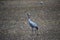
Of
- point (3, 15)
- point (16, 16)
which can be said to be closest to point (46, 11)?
point (16, 16)

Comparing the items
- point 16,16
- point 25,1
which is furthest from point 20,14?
point 25,1

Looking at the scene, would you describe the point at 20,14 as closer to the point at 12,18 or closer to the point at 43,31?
the point at 12,18

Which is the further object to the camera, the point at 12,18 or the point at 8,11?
the point at 8,11

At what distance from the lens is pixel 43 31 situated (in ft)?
14.7

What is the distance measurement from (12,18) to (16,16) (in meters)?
0.17

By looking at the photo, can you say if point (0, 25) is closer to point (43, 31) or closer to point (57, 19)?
point (43, 31)

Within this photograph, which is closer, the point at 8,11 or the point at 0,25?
the point at 0,25

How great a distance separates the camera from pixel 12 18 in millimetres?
5215

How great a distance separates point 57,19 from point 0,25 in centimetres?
159

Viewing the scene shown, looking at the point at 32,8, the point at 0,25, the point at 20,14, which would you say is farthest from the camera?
the point at 32,8

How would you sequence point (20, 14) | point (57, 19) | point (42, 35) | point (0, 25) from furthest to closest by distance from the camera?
point (20, 14) → point (57, 19) → point (0, 25) → point (42, 35)

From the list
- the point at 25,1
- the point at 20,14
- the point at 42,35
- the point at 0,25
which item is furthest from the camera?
the point at 25,1

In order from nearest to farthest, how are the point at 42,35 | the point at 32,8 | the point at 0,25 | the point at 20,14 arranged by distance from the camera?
the point at 42,35 → the point at 0,25 → the point at 20,14 → the point at 32,8

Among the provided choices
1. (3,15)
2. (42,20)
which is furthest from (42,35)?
(3,15)
